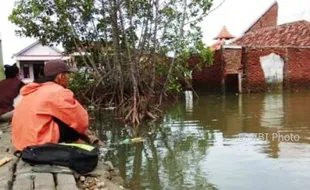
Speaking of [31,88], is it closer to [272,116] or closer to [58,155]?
[58,155]

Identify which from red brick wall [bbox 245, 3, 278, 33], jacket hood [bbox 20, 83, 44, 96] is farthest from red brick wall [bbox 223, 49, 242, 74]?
jacket hood [bbox 20, 83, 44, 96]

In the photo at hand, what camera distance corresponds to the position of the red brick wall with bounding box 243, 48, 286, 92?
18.8m

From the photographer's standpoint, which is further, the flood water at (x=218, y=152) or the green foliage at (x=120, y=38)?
the green foliage at (x=120, y=38)

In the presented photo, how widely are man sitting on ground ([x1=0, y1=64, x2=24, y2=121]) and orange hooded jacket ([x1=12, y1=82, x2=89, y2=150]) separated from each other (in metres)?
3.99

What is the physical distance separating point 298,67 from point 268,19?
40.7 ft

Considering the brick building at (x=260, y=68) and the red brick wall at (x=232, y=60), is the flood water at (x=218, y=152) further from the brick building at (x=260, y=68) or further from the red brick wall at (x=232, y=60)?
the red brick wall at (x=232, y=60)

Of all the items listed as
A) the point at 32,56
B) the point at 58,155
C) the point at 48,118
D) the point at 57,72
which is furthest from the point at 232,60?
the point at 32,56

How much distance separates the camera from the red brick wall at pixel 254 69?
18.8 m

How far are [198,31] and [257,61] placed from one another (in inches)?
219

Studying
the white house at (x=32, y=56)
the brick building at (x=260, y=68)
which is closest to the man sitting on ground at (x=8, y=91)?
the brick building at (x=260, y=68)

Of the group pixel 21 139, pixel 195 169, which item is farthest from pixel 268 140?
pixel 21 139

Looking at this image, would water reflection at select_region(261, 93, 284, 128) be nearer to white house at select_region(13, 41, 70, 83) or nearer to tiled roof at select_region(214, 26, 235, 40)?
tiled roof at select_region(214, 26, 235, 40)

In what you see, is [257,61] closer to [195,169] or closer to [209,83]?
[209,83]

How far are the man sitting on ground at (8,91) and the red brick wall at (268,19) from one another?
81.3 ft
